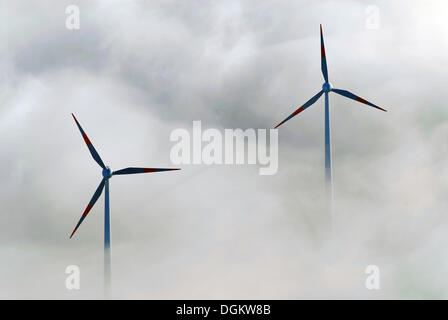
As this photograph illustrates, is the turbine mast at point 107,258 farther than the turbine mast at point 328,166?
No

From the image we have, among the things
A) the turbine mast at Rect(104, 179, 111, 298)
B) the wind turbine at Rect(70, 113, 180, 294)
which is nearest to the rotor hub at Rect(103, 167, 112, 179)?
the wind turbine at Rect(70, 113, 180, 294)

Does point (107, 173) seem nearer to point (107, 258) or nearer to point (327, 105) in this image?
point (107, 258)

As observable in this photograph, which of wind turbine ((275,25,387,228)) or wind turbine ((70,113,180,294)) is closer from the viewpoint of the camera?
wind turbine ((70,113,180,294))

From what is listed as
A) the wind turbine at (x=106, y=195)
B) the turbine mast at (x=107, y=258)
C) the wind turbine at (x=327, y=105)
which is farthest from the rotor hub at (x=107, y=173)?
the wind turbine at (x=327, y=105)

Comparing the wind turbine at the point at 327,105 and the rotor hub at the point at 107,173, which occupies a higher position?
the wind turbine at the point at 327,105

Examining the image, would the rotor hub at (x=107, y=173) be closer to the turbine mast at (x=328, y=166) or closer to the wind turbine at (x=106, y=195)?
the wind turbine at (x=106, y=195)

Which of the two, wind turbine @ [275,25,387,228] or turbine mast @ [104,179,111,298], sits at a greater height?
wind turbine @ [275,25,387,228]

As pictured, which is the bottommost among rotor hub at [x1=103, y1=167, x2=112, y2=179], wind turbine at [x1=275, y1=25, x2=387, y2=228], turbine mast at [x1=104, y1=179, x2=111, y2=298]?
turbine mast at [x1=104, y1=179, x2=111, y2=298]

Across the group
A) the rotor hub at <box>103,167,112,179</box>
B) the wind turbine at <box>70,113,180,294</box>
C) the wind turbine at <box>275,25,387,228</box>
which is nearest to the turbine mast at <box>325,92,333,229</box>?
the wind turbine at <box>275,25,387,228</box>

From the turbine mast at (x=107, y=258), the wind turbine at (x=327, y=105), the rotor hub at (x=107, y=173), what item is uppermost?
the wind turbine at (x=327, y=105)

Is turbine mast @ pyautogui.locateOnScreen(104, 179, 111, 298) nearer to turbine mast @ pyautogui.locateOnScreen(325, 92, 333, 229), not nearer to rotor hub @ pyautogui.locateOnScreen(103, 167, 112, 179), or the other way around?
rotor hub @ pyautogui.locateOnScreen(103, 167, 112, 179)
